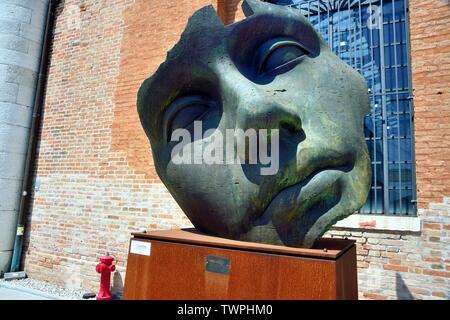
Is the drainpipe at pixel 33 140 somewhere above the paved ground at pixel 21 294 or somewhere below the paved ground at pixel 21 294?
above

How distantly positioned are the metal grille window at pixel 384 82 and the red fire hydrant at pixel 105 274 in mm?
3197

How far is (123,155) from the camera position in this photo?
4668mm

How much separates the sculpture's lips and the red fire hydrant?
10.7 feet

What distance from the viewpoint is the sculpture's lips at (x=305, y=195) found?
155 cm

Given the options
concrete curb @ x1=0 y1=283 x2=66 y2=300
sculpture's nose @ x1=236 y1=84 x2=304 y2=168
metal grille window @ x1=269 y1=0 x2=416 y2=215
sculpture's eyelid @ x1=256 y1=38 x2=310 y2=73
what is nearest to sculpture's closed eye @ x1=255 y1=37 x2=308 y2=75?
sculpture's eyelid @ x1=256 y1=38 x2=310 y2=73

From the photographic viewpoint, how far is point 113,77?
499cm

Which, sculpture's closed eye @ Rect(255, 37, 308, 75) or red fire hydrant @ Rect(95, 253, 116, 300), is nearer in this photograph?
sculpture's closed eye @ Rect(255, 37, 308, 75)

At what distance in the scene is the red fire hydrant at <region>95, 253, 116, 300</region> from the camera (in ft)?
13.5

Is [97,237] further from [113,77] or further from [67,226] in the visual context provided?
[113,77]

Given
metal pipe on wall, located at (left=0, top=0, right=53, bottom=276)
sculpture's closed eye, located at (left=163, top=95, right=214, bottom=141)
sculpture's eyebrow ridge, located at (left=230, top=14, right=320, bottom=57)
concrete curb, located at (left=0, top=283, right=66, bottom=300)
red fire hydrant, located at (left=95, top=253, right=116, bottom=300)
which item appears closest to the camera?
sculpture's eyebrow ridge, located at (left=230, top=14, right=320, bottom=57)

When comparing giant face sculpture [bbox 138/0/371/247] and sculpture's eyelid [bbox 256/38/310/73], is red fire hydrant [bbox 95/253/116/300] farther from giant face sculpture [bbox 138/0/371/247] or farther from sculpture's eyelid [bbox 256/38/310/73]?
A: sculpture's eyelid [bbox 256/38/310/73]

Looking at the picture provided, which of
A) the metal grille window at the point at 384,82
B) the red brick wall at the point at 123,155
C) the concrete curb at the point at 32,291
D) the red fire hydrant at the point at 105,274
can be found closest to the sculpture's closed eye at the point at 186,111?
the red brick wall at the point at 123,155

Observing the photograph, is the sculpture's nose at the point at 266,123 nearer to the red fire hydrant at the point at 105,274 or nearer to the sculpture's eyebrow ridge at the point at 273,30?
the sculpture's eyebrow ridge at the point at 273,30

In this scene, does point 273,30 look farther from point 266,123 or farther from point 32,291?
point 32,291
